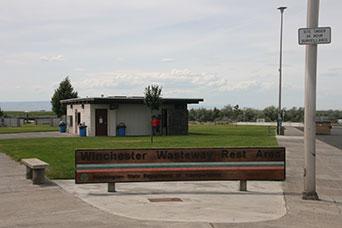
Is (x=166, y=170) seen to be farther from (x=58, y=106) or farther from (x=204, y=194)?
(x=58, y=106)

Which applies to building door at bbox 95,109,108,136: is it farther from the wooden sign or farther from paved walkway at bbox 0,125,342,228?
the wooden sign

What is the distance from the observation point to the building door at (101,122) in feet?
125

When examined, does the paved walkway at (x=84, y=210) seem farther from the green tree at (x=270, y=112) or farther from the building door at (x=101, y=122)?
the green tree at (x=270, y=112)

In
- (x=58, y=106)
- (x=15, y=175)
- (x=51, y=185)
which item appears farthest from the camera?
(x=58, y=106)

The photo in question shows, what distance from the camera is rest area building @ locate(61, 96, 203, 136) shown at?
38.2 m

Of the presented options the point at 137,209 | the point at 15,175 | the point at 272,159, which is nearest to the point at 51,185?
the point at 15,175

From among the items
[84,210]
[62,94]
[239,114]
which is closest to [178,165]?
[84,210]

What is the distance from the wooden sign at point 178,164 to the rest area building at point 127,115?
2716 cm

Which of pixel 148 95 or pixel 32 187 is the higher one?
pixel 148 95

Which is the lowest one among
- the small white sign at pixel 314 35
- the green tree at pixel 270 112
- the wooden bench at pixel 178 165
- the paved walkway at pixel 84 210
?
the paved walkway at pixel 84 210

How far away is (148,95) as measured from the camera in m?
33.2

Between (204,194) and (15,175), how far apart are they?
5.57 metres

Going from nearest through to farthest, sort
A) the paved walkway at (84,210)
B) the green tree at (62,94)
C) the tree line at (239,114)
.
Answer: the paved walkway at (84,210)
the green tree at (62,94)
the tree line at (239,114)

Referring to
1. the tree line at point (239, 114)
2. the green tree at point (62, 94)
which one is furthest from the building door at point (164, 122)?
the tree line at point (239, 114)
